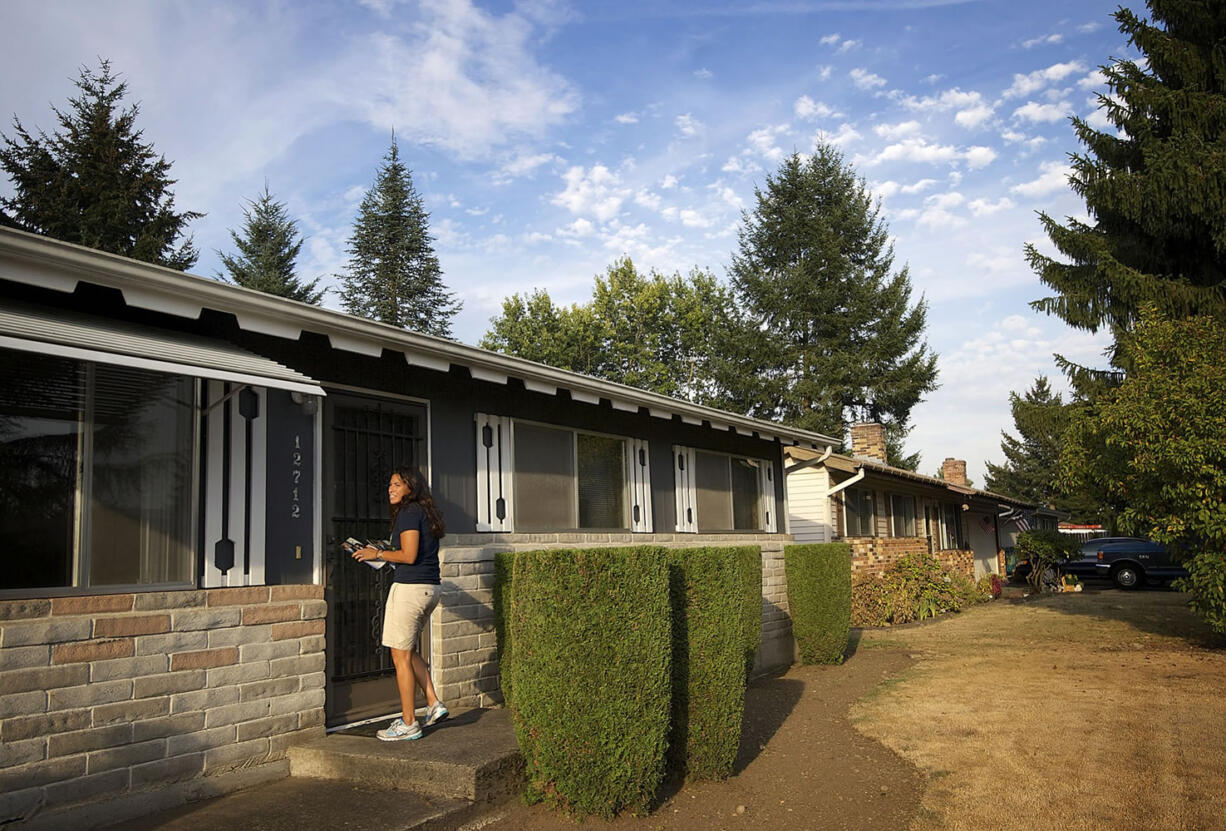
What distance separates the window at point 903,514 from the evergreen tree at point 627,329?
686 inches

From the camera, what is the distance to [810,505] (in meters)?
17.3

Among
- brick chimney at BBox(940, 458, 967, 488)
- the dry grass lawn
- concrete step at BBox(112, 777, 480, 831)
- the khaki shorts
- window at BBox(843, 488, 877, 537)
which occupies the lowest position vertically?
the dry grass lawn

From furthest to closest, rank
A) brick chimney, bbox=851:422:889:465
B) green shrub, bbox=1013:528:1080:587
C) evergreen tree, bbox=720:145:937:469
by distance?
evergreen tree, bbox=720:145:937:469 < green shrub, bbox=1013:528:1080:587 < brick chimney, bbox=851:422:889:465

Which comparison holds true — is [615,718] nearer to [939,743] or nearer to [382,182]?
[939,743]

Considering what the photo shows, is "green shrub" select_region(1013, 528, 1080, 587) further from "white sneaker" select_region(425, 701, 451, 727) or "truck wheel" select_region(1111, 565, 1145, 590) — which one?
"white sneaker" select_region(425, 701, 451, 727)

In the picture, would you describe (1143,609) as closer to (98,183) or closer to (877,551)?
(877,551)

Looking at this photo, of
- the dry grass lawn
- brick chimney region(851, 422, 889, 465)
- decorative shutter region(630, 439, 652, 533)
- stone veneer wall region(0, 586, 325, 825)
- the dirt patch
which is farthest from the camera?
brick chimney region(851, 422, 889, 465)

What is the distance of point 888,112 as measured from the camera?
43.5ft

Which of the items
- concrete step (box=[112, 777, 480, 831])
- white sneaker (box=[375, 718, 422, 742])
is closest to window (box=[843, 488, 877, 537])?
white sneaker (box=[375, 718, 422, 742])

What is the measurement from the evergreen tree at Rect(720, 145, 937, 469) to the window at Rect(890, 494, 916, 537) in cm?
992

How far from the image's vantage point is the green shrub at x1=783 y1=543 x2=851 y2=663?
11164 millimetres

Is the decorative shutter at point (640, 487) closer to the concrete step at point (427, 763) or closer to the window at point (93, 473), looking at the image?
the concrete step at point (427, 763)

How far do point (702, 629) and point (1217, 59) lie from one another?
15.2m

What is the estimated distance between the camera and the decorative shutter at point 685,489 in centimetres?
1036
